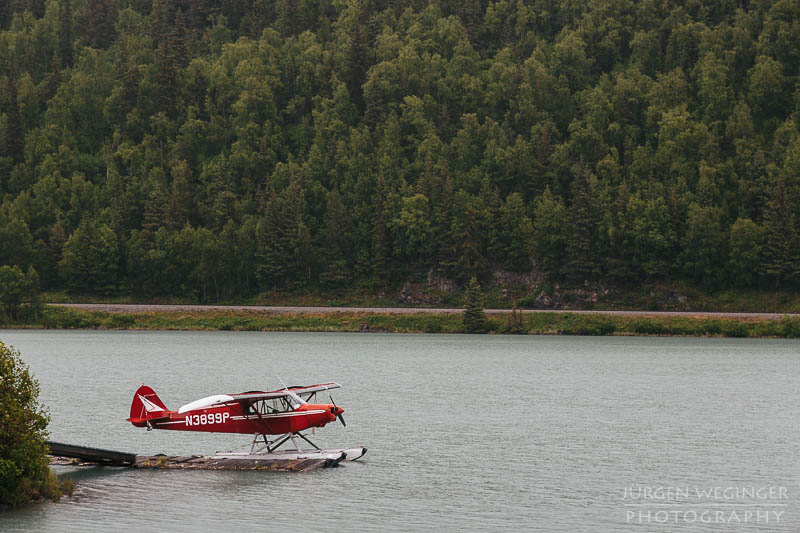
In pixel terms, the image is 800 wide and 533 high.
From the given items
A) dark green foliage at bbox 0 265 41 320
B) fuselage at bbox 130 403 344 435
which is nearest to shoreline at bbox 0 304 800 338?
dark green foliage at bbox 0 265 41 320

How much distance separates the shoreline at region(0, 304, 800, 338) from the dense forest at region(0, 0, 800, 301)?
1588cm

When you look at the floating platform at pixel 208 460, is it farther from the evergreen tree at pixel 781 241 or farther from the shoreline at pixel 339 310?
the evergreen tree at pixel 781 241

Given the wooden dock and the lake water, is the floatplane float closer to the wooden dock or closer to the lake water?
the wooden dock

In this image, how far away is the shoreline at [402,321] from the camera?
381 ft

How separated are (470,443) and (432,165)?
386 ft

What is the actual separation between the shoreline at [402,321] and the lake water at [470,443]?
70.9 feet

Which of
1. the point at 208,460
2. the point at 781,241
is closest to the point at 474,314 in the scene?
the point at 781,241

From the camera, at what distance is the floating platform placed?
40156mm

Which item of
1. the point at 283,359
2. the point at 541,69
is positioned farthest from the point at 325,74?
the point at 283,359

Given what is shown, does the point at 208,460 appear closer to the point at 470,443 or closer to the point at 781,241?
the point at 470,443

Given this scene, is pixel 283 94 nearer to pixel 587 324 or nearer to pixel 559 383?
pixel 587 324

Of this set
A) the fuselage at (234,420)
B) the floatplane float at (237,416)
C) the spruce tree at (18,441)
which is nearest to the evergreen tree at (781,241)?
the floatplane float at (237,416)

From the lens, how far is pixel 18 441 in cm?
3253

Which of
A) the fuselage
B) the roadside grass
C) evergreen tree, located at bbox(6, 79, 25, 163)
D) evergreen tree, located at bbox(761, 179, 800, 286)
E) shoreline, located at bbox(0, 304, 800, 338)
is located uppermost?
evergreen tree, located at bbox(6, 79, 25, 163)
